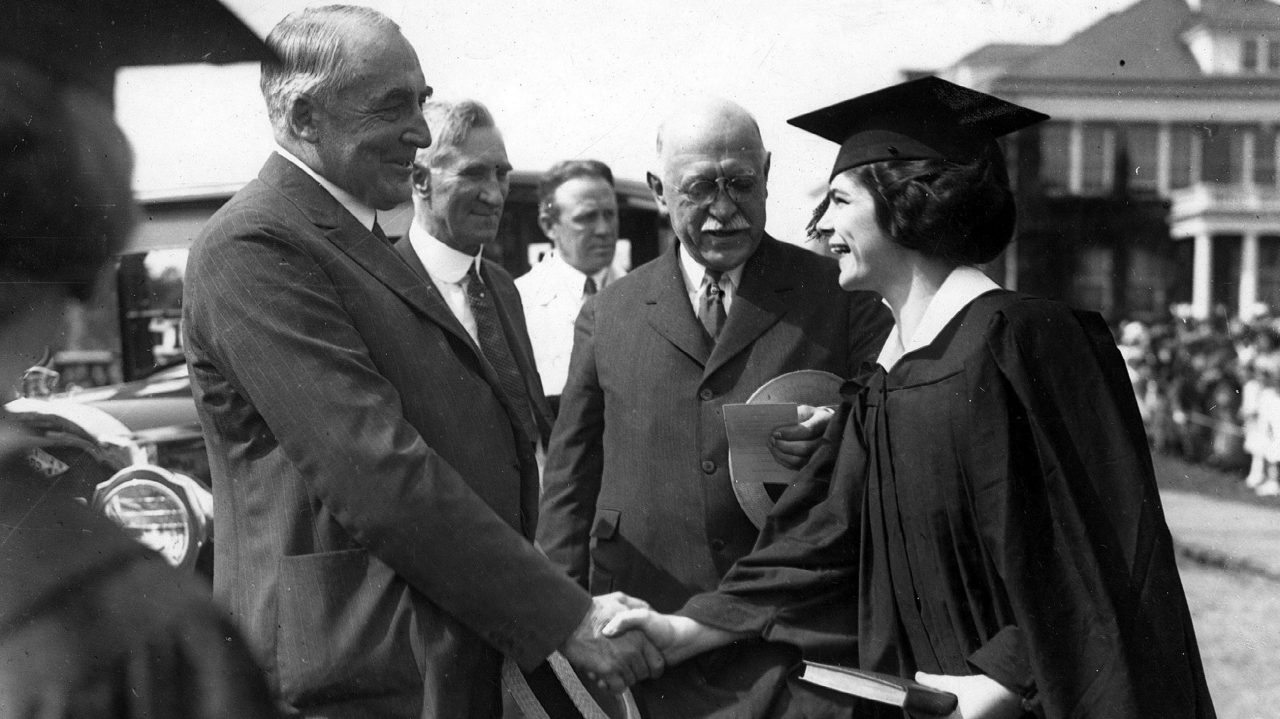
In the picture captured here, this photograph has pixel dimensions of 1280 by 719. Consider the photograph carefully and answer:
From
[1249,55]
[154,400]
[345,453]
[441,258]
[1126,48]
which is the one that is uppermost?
[1249,55]

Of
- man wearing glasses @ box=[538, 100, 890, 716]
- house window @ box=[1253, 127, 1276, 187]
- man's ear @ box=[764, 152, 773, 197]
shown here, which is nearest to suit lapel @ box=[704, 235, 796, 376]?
man wearing glasses @ box=[538, 100, 890, 716]

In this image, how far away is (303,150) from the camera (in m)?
2.30

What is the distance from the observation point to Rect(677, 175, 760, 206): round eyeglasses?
2.91 metres

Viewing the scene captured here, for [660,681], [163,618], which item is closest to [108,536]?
[163,618]

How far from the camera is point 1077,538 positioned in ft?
6.21

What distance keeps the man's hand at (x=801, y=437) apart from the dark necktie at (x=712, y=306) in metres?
0.45

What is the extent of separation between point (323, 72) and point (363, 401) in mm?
684

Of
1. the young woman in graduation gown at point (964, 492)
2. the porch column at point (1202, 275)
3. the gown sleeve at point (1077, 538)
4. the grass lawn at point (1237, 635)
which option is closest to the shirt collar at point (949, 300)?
the young woman in graduation gown at point (964, 492)

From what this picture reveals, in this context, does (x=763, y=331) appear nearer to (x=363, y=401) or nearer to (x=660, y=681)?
(x=660, y=681)

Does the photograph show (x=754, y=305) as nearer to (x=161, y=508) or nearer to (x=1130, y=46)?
(x=1130, y=46)

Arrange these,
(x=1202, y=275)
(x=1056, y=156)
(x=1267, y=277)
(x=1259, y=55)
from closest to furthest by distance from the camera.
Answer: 1. (x=1259, y=55)
2. (x=1056, y=156)
3. (x=1267, y=277)
4. (x=1202, y=275)

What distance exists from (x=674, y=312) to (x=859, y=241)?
80cm

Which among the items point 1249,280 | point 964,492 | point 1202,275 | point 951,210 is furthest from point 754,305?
point 1202,275

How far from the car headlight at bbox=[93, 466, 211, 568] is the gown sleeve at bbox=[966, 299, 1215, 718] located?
109 inches
